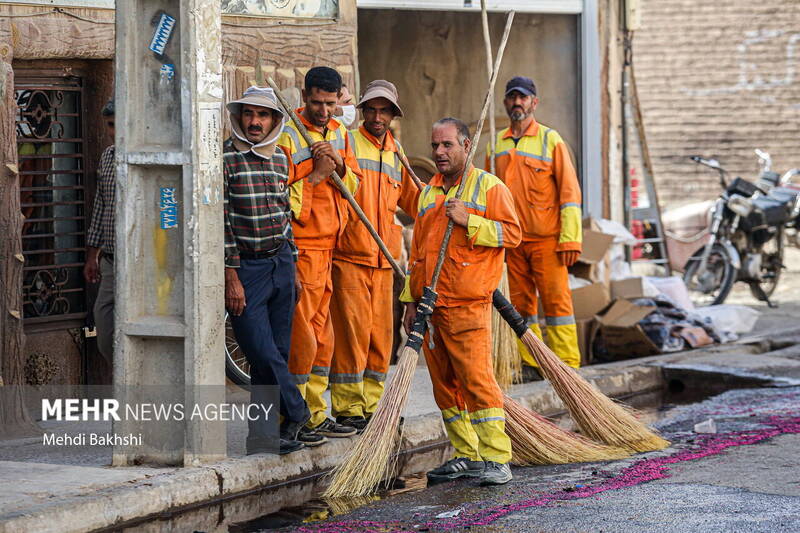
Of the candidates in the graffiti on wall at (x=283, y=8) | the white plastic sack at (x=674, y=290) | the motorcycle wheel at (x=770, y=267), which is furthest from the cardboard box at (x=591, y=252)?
the motorcycle wheel at (x=770, y=267)

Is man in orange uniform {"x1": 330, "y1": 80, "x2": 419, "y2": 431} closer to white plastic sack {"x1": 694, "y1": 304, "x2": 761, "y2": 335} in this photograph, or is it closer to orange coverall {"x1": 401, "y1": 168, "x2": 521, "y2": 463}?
orange coverall {"x1": 401, "y1": 168, "x2": 521, "y2": 463}

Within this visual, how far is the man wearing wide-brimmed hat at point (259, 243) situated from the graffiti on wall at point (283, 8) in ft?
7.22

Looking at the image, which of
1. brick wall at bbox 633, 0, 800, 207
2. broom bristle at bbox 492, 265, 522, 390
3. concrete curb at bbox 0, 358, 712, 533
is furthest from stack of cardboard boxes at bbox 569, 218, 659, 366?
brick wall at bbox 633, 0, 800, 207

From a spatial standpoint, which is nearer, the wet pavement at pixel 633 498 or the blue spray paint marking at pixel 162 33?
the wet pavement at pixel 633 498

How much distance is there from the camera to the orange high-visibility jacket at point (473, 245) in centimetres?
650

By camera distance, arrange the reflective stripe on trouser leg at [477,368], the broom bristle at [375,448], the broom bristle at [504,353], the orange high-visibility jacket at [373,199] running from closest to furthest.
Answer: the broom bristle at [375,448]
the reflective stripe on trouser leg at [477,368]
the orange high-visibility jacket at [373,199]
the broom bristle at [504,353]

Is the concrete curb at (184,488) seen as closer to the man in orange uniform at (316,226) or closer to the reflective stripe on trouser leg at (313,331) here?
the man in orange uniform at (316,226)

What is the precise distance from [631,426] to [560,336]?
194 cm

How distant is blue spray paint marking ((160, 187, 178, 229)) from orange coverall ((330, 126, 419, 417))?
1233 millimetres

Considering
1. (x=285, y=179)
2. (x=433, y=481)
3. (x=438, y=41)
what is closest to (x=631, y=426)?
(x=433, y=481)

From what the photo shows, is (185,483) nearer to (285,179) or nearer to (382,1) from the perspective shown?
(285,179)

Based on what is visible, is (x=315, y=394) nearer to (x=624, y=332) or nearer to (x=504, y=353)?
(x=504, y=353)

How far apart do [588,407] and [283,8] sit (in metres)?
3.59

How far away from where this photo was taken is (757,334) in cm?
1248
